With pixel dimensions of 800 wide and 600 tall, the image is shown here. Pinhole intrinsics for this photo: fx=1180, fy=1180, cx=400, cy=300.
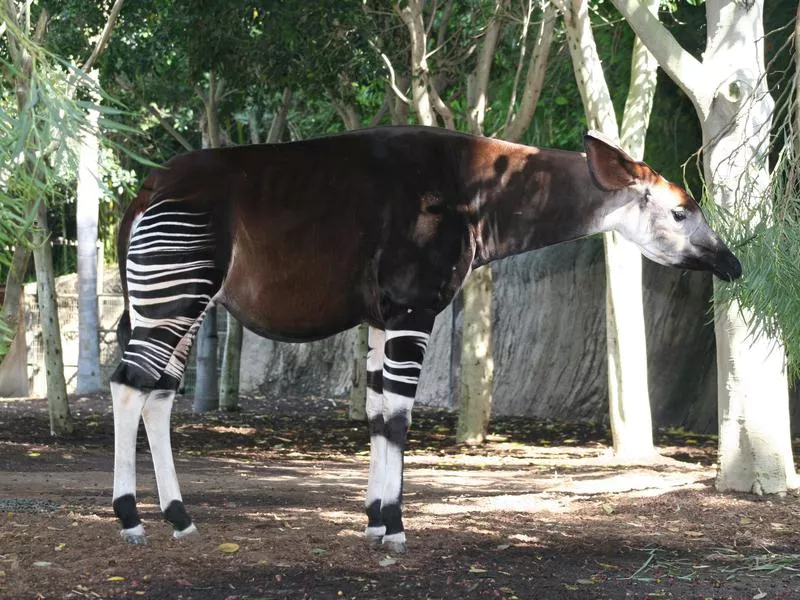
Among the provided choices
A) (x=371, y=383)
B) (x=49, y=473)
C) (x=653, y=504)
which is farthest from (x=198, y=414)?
(x=371, y=383)

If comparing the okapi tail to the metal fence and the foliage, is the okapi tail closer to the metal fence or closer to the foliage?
the foliage

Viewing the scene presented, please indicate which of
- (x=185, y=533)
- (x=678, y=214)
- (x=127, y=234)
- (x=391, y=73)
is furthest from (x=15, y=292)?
(x=678, y=214)

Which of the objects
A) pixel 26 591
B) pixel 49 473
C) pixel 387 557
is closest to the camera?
pixel 26 591

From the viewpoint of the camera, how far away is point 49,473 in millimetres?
8602

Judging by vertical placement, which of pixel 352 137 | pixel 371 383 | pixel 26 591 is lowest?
pixel 26 591

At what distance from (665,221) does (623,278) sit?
14.7 feet

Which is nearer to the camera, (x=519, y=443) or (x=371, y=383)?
(x=371, y=383)

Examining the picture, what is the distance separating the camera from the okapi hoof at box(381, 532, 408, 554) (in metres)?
4.95

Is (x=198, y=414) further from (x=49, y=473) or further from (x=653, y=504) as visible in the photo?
(x=653, y=504)

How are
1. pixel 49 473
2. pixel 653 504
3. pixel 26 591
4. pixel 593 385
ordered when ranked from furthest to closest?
pixel 593 385 < pixel 49 473 < pixel 653 504 < pixel 26 591

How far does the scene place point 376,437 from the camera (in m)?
5.07

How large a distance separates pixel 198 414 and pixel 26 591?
10.5m

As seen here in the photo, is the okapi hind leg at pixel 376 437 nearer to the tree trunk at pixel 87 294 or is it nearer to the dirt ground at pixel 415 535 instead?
the dirt ground at pixel 415 535

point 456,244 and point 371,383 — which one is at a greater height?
point 456,244
